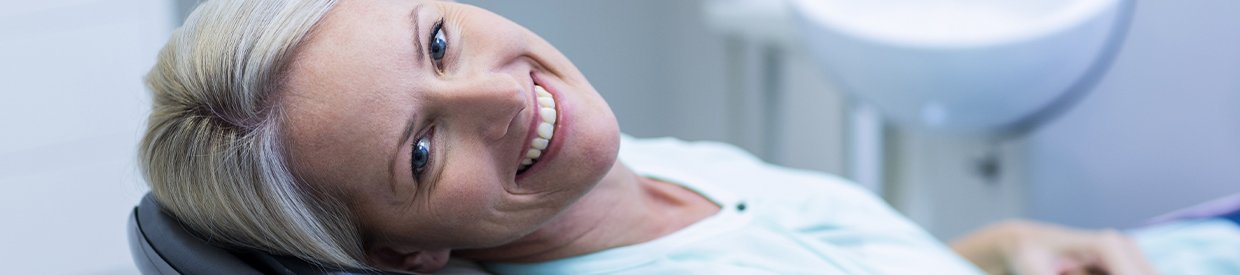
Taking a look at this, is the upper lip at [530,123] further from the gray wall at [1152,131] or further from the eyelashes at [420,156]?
the gray wall at [1152,131]

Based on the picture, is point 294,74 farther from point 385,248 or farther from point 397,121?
point 385,248

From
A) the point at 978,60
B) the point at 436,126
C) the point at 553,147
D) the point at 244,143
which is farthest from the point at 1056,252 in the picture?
the point at 244,143

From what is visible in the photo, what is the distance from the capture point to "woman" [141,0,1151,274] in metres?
0.93

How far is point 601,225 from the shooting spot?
1.13 metres

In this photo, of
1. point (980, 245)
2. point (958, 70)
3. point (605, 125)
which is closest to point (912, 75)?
point (958, 70)

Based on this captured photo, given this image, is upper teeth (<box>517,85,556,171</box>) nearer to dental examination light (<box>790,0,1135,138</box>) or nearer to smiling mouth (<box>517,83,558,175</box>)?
smiling mouth (<box>517,83,558,175</box>)

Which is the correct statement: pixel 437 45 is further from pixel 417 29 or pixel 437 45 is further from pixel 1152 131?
pixel 1152 131

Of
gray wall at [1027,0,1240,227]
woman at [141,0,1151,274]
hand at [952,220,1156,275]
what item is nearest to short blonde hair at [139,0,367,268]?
woman at [141,0,1151,274]

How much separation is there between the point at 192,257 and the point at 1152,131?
1592 mm

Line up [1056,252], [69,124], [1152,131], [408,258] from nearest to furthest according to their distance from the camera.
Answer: [408,258] → [1056,252] → [1152,131] → [69,124]

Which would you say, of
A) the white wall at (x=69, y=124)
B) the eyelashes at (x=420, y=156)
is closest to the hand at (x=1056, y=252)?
the eyelashes at (x=420, y=156)

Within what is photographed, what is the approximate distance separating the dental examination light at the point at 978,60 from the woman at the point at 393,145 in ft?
2.07

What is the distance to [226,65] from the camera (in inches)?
37.1

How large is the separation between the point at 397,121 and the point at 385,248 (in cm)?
17
